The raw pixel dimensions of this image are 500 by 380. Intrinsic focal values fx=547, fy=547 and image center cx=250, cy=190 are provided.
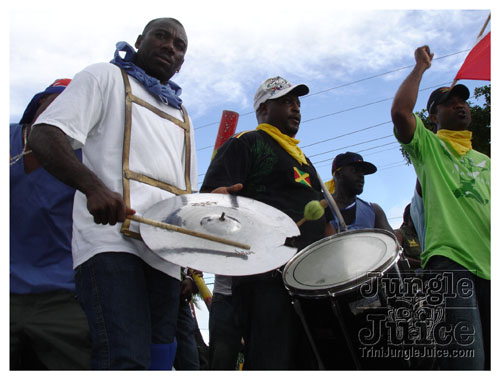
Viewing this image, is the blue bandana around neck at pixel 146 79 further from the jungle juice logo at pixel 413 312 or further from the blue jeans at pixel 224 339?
the jungle juice logo at pixel 413 312

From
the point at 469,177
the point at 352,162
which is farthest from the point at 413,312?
the point at 352,162

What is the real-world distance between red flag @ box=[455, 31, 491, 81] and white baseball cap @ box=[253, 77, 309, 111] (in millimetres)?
1118

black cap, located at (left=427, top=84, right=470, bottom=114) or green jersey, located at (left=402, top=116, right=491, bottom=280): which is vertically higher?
black cap, located at (left=427, top=84, right=470, bottom=114)

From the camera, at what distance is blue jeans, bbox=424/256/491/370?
9.63ft

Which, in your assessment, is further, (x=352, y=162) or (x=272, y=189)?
(x=352, y=162)

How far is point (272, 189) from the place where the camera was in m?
3.37

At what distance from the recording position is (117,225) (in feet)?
7.85

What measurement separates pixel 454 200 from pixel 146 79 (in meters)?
1.96

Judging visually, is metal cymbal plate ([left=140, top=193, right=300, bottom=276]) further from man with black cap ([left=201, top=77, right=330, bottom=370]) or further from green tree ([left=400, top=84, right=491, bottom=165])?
green tree ([left=400, top=84, right=491, bottom=165])

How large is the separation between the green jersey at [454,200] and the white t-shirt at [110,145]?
156 cm

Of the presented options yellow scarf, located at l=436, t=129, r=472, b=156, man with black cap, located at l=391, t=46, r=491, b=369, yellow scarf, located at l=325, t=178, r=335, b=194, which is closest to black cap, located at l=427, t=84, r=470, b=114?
man with black cap, located at l=391, t=46, r=491, b=369

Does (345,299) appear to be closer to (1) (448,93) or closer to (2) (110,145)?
(2) (110,145)

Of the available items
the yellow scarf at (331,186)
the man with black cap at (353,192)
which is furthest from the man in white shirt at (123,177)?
the yellow scarf at (331,186)

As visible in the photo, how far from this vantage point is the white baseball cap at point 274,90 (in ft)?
12.5
